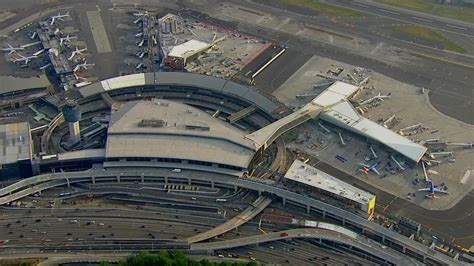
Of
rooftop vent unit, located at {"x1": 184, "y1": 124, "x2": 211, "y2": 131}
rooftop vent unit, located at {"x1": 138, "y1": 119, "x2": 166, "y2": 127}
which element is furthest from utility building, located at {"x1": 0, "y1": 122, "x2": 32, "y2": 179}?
rooftop vent unit, located at {"x1": 184, "y1": 124, "x2": 211, "y2": 131}

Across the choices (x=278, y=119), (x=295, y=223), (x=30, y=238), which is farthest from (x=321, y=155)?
(x=30, y=238)

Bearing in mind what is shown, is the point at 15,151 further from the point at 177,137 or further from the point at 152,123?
the point at 177,137

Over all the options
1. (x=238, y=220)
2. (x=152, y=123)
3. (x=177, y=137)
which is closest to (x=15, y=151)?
(x=152, y=123)

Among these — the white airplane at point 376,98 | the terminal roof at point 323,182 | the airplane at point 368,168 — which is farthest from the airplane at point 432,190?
the white airplane at point 376,98

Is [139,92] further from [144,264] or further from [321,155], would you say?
[144,264]

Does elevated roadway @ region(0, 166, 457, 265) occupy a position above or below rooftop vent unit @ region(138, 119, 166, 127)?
below

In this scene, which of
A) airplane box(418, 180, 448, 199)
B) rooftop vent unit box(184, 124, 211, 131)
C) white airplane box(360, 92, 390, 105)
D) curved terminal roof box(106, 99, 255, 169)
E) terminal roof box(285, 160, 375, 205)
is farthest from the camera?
white airplane box(360, 92, 390, 105)

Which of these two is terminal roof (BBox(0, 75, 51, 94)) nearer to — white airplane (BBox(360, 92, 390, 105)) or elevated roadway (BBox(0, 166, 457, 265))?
elevated roadway (BBox(0, 166, 457, 265))
